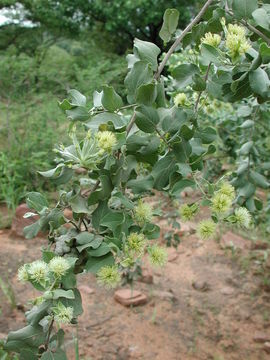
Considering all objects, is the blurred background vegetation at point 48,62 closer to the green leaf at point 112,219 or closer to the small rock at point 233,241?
the green leaf at point 112,219

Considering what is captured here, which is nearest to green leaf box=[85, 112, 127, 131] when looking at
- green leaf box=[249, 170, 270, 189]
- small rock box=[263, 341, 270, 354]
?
green leaf box=[249, 170, 270, 189]

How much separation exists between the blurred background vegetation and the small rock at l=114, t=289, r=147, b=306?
2.83 feet

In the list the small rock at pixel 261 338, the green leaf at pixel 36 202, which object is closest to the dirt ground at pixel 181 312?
the small rock at pixel 261 338

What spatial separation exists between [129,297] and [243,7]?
5.15 feet

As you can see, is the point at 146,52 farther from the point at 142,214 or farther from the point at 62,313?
the point at 62,313

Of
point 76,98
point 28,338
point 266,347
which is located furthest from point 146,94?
point 266,347

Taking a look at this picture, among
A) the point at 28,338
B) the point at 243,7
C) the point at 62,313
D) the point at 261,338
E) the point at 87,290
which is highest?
the point at 243,7

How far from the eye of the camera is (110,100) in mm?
697

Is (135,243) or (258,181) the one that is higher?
(135,243)

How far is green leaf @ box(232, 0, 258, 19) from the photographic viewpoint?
73cm

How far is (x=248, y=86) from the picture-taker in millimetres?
730

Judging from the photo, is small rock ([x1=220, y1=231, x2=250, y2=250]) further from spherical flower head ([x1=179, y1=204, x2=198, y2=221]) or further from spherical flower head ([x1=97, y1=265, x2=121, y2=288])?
spherical flower head ([x1=97, y1=265, x2=121, y2=288])

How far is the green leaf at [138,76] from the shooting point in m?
0.69

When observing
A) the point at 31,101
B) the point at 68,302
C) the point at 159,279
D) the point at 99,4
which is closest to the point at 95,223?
the point at 68,302
